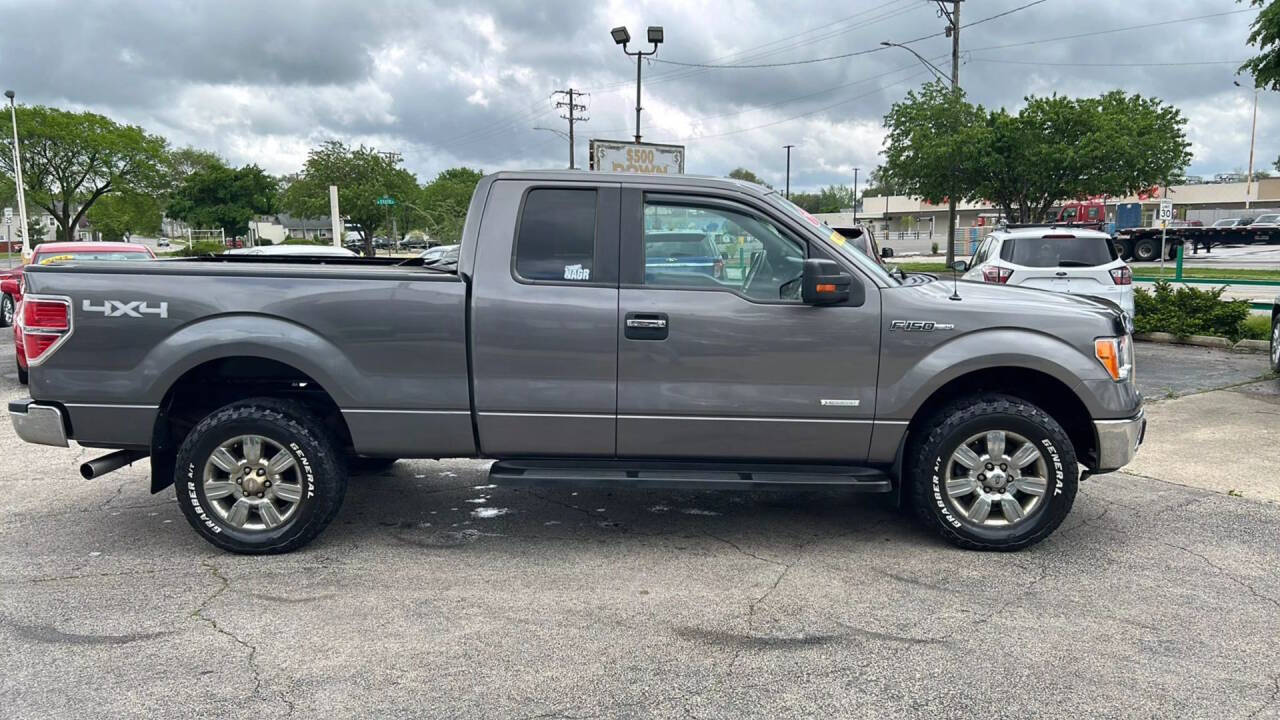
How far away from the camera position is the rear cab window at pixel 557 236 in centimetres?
474

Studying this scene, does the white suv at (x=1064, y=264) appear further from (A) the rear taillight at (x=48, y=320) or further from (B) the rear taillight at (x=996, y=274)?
(A) the rear taillight at (x=48, y=320)

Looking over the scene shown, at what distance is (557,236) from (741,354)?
3.78 feet

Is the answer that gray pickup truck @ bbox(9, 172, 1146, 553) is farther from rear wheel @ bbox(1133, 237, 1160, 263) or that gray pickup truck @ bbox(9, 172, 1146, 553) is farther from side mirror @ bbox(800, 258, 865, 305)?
rear wheel @ bbox(1133, 237, 1160, 263)

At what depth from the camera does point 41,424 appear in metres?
4.71

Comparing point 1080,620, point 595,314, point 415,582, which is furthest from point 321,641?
point 1080,620

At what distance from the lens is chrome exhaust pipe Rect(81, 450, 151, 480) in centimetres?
476

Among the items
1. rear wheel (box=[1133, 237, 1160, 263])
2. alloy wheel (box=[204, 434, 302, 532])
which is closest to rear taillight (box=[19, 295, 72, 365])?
alloy wheel (box=[204, 434, 302, 532])

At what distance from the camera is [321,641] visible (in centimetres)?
380

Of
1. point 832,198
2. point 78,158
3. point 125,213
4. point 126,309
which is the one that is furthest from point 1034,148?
point 832,198

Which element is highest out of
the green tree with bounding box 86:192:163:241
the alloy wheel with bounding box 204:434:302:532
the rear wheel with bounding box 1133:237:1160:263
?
the green tree with bounding box 86:192:163:241

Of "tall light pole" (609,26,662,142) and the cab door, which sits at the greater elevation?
"tall light pole" (609,26,662,142)

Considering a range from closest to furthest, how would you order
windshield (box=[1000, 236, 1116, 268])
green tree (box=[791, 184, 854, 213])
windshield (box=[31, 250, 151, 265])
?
windshield (box=[1000, 236, 1116, 268])
windshield (box=[31, 250, 151, 265])
green tree (box=[791, 184, 854, 213])

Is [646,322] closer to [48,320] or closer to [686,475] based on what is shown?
[686,475]

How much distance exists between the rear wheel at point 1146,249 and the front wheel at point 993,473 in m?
35.8
